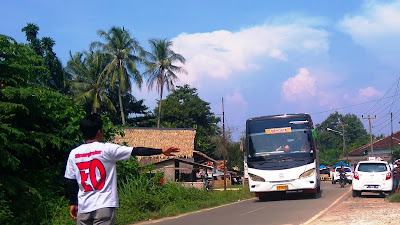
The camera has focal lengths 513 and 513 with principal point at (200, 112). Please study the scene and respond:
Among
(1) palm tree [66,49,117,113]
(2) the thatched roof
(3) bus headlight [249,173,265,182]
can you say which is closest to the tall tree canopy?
(3) bus headlight [249,173,265,182]

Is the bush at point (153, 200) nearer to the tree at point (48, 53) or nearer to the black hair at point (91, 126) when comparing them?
the black hair at point (91, 126)

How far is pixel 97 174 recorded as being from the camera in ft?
17.0

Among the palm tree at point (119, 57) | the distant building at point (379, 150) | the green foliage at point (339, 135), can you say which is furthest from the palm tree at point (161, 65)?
the green foliage at point (339, 135)

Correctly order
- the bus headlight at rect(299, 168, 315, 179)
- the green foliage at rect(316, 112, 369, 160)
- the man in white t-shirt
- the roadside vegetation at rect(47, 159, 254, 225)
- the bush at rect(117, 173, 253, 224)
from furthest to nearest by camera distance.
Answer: the green foliage at rect(316, 112, 369, 160), the bus headlight at rect(299, 168, 315, 179), the bush at rect(117, 173, 253, 224), the roadside vegetation at rect(47, 159, 254, 225), the man in white t-shirt

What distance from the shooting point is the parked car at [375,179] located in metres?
21.3

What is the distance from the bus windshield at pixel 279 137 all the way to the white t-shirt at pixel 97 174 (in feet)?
49.8

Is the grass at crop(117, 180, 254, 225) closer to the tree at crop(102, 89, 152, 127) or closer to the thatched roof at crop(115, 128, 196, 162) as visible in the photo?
the thatched roof at crop(115, 128, 196, 162)

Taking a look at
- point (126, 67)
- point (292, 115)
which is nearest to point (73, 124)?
point (292, 115)

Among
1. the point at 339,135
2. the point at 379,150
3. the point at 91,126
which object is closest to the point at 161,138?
the point at 91,126

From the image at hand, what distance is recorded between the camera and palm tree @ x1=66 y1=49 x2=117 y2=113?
158 feet

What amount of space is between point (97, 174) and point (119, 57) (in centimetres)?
4341

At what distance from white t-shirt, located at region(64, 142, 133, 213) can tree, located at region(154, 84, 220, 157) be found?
5150cm

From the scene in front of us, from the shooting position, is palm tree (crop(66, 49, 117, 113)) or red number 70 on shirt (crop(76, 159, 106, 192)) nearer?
red number 70 on shirt (crop(76, 159, 106, 192))

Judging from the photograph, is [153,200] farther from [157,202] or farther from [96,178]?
[96,178]
